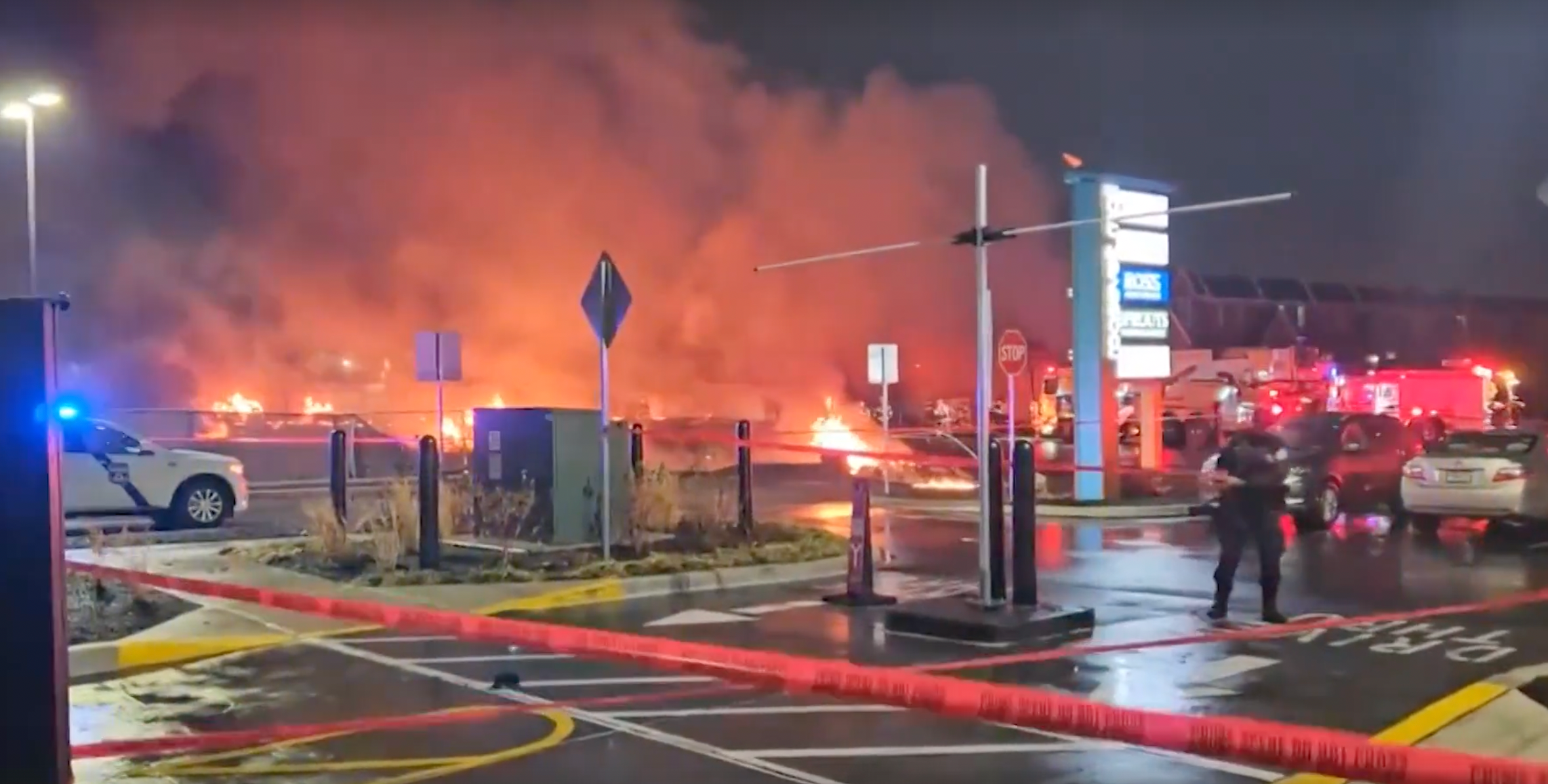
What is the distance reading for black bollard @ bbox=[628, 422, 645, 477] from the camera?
14750 millimetres

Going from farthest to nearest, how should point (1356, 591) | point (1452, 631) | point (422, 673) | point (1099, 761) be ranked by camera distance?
point (1356, 591) < point (1452, 631) < point (422, 673) < point (1099, 761)

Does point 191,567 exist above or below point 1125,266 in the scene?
below

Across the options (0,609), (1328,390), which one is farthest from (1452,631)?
(1328,390)

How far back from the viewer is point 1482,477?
16.3 metres

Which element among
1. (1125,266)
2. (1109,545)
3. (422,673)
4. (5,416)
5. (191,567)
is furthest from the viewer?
(1125,266)

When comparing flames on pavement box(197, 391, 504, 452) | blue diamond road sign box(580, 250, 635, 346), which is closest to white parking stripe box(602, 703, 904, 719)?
blue diamond road sign box(580, 250, 635, 346)

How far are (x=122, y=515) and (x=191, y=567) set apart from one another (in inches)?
180

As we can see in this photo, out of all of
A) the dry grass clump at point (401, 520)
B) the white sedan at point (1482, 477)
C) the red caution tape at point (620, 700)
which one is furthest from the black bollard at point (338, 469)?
the white sedan at point (1482, 477)

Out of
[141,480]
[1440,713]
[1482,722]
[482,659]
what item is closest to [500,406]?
[141,480]

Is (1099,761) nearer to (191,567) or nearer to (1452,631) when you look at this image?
(1452,631)

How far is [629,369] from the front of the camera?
33656 millimetres

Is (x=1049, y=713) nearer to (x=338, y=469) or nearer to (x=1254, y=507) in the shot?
(x=1254, y=507)

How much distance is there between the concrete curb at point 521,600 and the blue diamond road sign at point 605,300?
2164 millimetres

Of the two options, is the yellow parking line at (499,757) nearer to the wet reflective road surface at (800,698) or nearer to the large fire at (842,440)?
the wet reflective road surface at (800,698)
